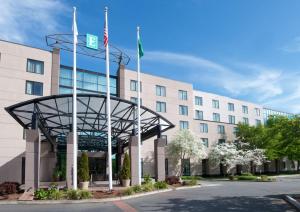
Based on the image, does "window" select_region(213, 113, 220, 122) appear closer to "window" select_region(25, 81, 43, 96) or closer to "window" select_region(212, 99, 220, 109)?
"window" select_region(212, 99, 220, 109)

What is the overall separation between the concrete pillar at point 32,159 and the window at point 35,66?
20.8m

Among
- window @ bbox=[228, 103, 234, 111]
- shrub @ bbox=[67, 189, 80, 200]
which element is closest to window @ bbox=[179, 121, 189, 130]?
window @ bbox=[228, 103, 234, 111]

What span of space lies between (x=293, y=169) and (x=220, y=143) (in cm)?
2916

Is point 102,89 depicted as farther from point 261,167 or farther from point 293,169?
point 293,169

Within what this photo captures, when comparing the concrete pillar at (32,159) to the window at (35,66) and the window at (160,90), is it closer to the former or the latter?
the window at (35,66)

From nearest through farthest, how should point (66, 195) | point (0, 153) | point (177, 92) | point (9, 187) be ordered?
point (66, 195) < point (9, 187) < point (0, 153) < point (177, 92)

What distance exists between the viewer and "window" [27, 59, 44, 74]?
43.8 metres

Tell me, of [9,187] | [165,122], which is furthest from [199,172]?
[9,187]

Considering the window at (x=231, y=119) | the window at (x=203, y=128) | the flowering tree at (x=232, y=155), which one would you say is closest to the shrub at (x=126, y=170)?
the flowering tree at (x=232, y=155)

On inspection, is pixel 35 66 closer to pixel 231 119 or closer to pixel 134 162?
Answer: pixel 134 162

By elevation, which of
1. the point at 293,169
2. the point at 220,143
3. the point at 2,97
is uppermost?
the point at 2,97

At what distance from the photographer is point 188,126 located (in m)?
60.0

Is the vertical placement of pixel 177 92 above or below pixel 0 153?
above

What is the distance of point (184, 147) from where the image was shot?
54281 millimetres
